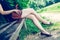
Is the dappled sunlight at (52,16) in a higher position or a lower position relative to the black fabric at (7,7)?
lower

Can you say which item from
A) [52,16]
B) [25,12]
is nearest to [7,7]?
[25,12]

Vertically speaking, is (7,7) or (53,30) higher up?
(7,7)

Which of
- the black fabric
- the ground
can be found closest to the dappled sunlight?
the ground

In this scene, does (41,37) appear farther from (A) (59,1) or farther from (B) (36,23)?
(A) (59,1)

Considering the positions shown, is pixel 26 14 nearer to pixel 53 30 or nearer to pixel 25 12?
pixel 25 12

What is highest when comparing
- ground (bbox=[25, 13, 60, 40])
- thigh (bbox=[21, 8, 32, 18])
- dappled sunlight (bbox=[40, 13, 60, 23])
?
thigh (bbox=[21, 8, 32, 18])

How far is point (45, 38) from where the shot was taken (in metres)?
1.94

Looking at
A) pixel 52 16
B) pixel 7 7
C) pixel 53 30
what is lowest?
pixel 53 30

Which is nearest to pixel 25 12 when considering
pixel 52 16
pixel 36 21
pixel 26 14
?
pixel 26 14

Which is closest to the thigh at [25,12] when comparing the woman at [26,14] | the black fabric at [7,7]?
the woman at [26,14]

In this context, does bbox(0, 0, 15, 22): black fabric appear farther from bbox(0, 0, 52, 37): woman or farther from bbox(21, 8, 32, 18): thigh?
bbox(21, 8, 32, 18): thigh

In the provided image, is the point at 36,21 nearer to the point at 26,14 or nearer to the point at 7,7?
the point at 26,14

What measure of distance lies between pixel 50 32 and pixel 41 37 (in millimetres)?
95

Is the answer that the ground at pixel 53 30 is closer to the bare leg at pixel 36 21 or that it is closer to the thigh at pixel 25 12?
the bare leg at pixel 36 21
